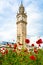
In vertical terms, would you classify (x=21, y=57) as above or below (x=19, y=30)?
below

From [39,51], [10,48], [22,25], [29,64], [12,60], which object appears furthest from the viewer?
[22,25]

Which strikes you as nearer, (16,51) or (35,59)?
(35,59)

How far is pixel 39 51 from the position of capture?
4668 millimetres

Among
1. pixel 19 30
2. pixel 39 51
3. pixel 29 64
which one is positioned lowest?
pixel 29 64

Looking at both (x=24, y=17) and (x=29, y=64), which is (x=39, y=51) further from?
(x=24, y=17)

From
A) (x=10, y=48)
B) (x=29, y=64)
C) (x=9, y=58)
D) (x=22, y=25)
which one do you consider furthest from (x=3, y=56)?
(x=22, y=25)

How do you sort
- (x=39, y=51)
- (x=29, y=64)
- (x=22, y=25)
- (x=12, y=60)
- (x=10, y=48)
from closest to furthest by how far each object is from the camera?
1. (x=29, y=64)
2. (x=12, y=60)
3. (x=39, y=51)
4. (x=10, y=48)
5. (x=22, y=25)

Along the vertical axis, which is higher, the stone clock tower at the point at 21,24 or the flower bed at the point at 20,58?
the stone clock tower at the point at 21,24

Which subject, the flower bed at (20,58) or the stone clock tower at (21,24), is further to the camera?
the stone clock tower at (21,24)

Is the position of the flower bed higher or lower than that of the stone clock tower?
lower

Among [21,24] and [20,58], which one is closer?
[20,58]

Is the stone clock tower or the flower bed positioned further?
the stone clock tower

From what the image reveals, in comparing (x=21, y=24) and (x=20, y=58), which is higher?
(x=21, y=24)

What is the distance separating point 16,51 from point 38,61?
0.93 meters
